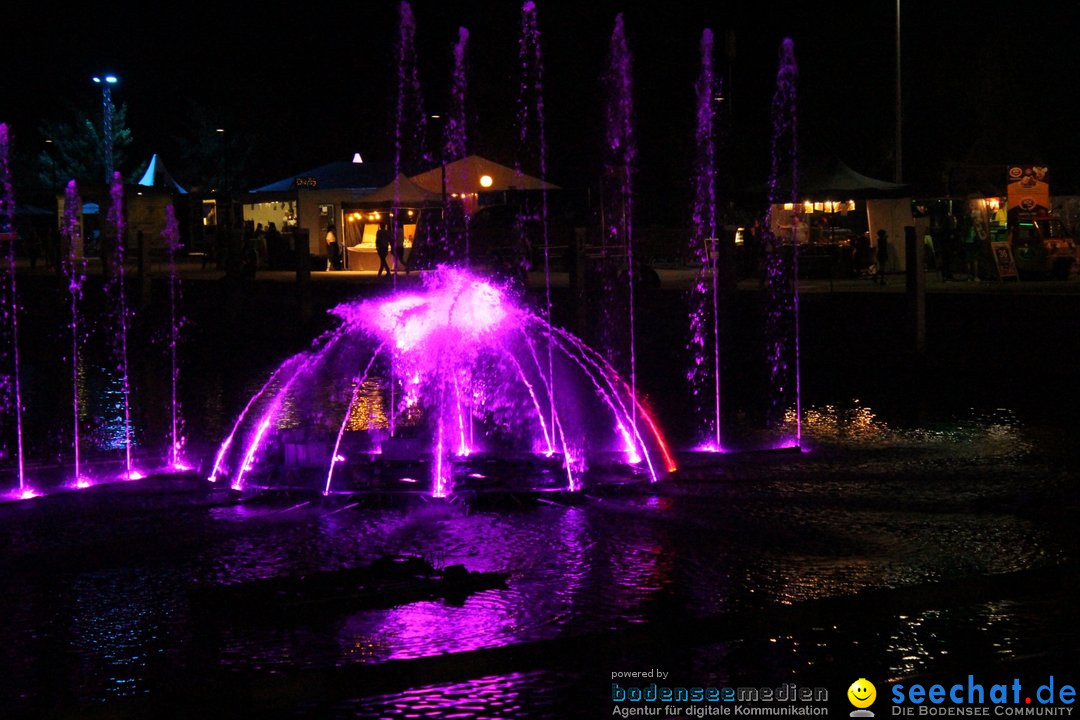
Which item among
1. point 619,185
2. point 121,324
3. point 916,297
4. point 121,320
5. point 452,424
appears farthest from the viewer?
point 619,185

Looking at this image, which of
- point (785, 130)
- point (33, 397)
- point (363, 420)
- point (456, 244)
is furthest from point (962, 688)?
point (785, 130)

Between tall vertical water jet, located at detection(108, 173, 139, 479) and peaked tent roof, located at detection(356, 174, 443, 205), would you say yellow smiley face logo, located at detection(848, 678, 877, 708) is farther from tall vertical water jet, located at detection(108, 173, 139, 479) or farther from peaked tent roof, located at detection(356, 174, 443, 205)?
peaked tent roof, located at detection(356, 174, 443, 205)

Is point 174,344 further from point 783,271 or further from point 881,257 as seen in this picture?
point 881,257

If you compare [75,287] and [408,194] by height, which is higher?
[408,194]

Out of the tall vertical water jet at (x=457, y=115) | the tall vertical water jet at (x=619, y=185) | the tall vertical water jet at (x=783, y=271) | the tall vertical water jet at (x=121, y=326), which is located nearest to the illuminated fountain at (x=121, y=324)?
the tall vertical water jet at (x=121, y=326)

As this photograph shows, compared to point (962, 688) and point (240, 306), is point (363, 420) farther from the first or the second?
point (240, 306)

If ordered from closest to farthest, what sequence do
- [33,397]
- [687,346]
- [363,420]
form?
[363,420] → [33,397] → [687,346]

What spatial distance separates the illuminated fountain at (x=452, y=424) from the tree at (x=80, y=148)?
85190 mm

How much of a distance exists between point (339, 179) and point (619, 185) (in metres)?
9.22

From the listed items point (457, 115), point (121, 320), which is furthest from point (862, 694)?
point (457, 115)

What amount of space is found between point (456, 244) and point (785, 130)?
77.7 ft

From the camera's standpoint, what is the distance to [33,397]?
15.2m

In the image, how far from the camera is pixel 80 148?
315 feet

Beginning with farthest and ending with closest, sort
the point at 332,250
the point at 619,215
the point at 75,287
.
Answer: the point at 332,250, the point at 619,215, the point at 75,287
